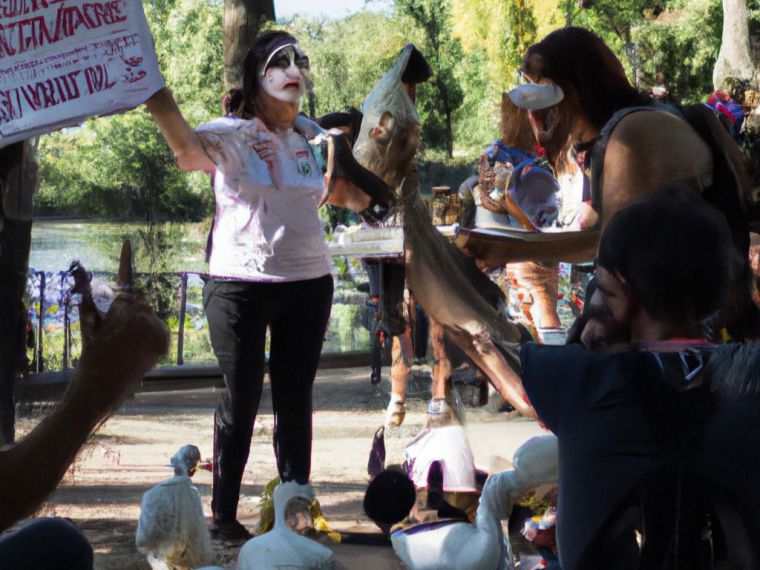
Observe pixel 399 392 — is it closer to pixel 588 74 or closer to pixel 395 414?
pixel 395 414

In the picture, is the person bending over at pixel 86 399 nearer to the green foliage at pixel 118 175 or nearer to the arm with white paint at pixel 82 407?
the arm with white paint at pixel 82 407

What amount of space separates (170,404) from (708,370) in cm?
576

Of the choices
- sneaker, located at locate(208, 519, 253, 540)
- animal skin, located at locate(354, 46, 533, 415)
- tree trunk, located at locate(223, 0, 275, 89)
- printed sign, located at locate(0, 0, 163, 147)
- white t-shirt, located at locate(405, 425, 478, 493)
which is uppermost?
tree trunk, located at locate(223, 0, 275, 89)

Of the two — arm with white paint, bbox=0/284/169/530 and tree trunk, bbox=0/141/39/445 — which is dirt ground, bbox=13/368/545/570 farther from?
arm with white paint, bbox=0/284/169/530

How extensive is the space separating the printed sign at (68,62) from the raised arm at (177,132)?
165 mm

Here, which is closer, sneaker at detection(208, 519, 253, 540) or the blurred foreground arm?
the blurred foreground arm

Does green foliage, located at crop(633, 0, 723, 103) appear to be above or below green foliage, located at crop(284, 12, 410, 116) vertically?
above

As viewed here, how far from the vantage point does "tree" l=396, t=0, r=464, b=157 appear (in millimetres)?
21484

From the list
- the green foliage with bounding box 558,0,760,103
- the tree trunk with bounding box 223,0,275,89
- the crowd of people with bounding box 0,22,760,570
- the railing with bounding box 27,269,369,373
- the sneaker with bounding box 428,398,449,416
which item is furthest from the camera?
the green foliage with bounding box 558,0,760,103

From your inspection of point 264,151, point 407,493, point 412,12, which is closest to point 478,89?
point 412,12

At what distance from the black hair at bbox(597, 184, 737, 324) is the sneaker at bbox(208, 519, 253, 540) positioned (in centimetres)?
236

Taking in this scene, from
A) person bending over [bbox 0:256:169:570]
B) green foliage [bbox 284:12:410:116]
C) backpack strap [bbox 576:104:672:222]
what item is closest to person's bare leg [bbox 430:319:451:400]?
backpack strap [bbox 576:104:672:222]

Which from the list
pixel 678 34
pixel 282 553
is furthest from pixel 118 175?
pixel 678 34

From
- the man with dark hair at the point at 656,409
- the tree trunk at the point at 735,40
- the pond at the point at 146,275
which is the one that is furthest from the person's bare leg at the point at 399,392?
the tree trunk at the point at 735,40
